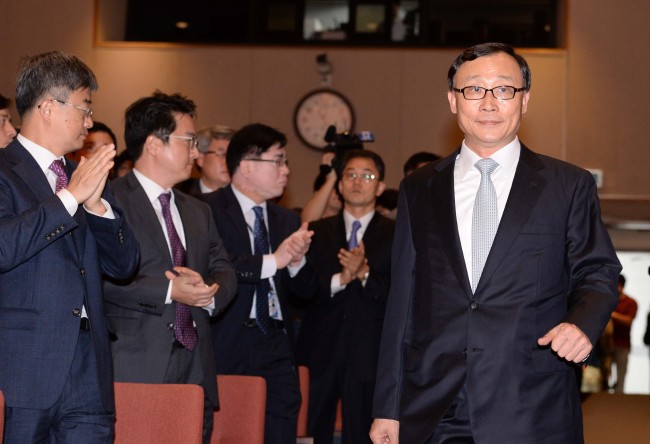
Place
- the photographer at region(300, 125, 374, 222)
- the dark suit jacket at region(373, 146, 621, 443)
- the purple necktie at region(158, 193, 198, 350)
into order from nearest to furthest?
the dark suit jacket at region(373, 146, 621, 443) < the purple necktie at region(158, 193, 198, 350) < the photographer at region(300, 125, 374, 222)

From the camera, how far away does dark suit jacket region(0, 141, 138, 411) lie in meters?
2.76

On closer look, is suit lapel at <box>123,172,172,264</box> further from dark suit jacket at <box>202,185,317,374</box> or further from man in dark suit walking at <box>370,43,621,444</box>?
man in dark suit walking at <box>370,43,621,444</box>

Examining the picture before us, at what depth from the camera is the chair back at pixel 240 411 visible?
3635 millimetres

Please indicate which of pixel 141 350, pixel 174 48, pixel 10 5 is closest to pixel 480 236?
pixel 141 350

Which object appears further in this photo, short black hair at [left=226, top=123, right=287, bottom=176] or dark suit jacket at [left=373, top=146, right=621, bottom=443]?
short black hair at [left=226, top=123, right=287, bottom=176]

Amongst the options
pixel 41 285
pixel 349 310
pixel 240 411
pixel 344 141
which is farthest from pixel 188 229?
pixel 344 141

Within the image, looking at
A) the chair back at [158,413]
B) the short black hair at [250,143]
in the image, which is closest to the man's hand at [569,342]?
the chair back at [158,413]

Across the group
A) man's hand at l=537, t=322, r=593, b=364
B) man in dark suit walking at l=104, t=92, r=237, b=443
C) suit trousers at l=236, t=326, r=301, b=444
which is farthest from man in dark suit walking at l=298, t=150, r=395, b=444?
man's hand at l=537, t=322, r=593, b=364

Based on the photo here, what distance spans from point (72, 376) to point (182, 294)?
780 mm

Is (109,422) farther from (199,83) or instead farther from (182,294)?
(199,83)

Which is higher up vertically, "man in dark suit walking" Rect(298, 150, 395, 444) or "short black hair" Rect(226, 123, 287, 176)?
"short black hair" Rect(226, 123, 287, 176)

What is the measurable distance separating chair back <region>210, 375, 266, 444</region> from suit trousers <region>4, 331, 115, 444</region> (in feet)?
2.60

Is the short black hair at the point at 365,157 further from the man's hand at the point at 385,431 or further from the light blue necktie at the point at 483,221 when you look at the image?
the man's hand at the point at 385,431

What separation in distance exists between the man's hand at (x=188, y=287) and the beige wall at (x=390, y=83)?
5.87 m
